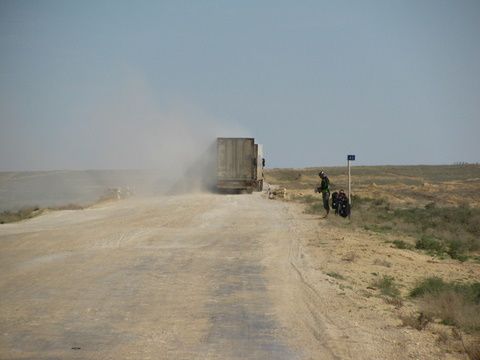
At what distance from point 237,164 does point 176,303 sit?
32134 millimetres

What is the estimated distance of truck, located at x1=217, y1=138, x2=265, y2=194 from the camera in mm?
41531

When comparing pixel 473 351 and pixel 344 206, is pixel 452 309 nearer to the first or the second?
pixel 473 351

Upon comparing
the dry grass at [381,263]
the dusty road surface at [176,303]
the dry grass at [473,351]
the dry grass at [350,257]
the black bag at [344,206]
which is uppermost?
the black bag at [344,206]

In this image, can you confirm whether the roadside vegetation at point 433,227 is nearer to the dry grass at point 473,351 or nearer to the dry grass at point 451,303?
the dry grass at point 451,303

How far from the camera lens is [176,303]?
31.7 feet

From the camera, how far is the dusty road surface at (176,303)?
7.45 meters

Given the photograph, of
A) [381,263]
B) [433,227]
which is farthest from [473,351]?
[433,227]

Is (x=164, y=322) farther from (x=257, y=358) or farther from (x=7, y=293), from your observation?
(x=7, y=293)

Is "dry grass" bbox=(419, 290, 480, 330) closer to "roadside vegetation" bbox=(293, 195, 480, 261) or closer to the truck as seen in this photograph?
"roadside vegetation" bbox=(293, 195, 480, 261)

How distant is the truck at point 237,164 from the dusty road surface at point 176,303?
22.7m

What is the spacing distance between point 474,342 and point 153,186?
4313cm

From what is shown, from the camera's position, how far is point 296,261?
47.9ft

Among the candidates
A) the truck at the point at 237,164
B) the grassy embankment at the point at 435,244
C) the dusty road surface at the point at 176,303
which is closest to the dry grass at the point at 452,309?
the grassy embankment at the point at 435,244

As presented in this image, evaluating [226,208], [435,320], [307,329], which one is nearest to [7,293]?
[307,329]
